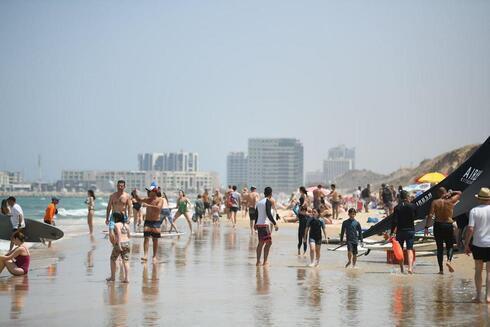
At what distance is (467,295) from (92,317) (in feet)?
18.8

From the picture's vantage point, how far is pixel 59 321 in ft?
32.9

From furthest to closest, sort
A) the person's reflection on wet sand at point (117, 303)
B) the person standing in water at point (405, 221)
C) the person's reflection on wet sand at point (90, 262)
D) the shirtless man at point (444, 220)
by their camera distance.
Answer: the person's reflection on wet sand at point (90, 262) < the person standing in water at point (405, 221) < the shirtless man at point (444, 220) < the person's reflection on wet sand at point (117, 303)

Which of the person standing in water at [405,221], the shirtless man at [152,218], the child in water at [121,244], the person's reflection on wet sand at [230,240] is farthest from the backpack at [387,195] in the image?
the child in water at [121,244]

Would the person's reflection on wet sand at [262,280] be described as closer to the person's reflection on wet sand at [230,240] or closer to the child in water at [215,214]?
the person's reflection on wet sand at [230,240]

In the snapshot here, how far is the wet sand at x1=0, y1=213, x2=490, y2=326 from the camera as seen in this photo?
10281 millimetres

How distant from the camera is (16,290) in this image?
12.7m

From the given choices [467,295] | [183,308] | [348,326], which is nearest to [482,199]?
[467,295]

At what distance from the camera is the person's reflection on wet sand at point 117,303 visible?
9952mm

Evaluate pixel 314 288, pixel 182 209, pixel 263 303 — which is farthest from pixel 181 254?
pixel 182 209

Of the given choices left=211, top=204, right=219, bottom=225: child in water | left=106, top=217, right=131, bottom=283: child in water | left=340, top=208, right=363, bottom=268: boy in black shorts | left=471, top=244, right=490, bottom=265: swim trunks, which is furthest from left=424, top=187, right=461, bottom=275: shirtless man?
left=211, top=204, right=219, bottom=225: child in water

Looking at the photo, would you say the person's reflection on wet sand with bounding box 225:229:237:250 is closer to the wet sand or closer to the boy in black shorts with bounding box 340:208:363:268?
the wet sand

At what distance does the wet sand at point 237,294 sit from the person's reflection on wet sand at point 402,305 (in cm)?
1

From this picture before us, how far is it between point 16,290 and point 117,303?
2.16m

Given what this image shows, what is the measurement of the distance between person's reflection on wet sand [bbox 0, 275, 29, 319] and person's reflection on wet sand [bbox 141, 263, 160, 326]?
1.59m
